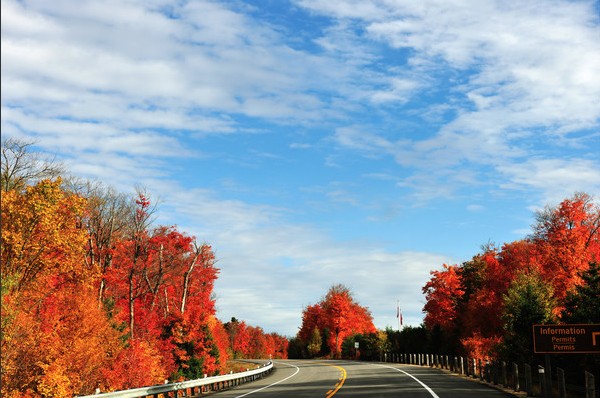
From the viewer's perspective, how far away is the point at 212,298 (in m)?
71.0

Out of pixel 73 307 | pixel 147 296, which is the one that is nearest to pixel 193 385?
pixel 73 307

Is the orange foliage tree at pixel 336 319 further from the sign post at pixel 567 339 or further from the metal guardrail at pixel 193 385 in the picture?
the sign post at pixel 567 339

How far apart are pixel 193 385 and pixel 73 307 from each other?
8.53 metres

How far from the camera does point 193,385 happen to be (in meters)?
28.3

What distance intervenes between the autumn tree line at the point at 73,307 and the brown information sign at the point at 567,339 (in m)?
19.3

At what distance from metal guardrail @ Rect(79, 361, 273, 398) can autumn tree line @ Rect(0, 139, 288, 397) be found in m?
4.02

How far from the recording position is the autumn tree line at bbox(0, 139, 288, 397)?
2845cm

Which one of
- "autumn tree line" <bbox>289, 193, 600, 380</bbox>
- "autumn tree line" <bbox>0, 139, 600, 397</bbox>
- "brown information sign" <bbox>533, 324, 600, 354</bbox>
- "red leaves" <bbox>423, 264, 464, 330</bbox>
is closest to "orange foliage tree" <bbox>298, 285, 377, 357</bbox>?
"autumn tree line" <bbox>0, 139, 600, 397</bbox>

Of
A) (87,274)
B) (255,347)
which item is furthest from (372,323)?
(87,274)

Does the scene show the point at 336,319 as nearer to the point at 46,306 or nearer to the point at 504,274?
the point at 504,274

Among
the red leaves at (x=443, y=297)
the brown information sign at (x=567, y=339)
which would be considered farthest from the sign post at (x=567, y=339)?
the red leaves at (x=443, y=297)

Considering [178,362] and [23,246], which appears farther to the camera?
[178,362]

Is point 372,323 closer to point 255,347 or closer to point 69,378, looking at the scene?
point 255,347

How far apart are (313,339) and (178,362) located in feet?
198
